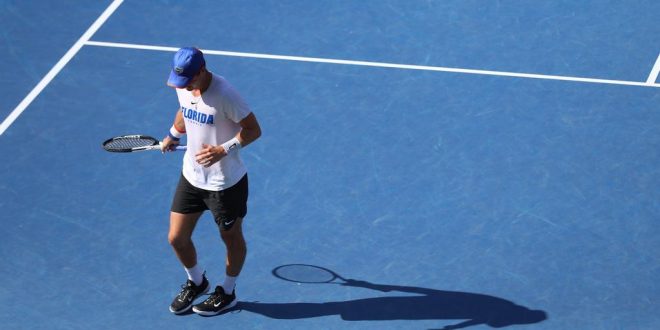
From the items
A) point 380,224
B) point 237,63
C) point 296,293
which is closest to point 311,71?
point 237,63

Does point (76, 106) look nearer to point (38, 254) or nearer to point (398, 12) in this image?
point (38, 254)

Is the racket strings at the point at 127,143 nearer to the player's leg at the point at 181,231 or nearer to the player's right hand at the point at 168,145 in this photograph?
the player's right hand at the point at 168,145

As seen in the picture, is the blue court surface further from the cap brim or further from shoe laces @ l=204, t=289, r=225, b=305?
the cap brim

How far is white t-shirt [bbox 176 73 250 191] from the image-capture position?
8.76 metres

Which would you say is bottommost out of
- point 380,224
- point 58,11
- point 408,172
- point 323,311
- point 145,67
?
point 323,311

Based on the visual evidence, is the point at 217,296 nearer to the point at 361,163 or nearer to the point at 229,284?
the point at 229,284

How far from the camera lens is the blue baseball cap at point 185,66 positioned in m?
8.55

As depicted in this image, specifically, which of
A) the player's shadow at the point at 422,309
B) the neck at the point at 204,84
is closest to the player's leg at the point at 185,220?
the player's shadow at the point at 422,309

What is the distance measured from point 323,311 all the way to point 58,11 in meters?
5.74

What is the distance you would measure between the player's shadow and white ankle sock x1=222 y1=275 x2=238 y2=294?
0.21 m

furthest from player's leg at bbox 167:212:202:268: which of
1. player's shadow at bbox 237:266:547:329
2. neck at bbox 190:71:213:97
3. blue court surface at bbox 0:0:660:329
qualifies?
neck at bbox 190:71:213:97

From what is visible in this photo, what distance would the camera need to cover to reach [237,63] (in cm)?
1283

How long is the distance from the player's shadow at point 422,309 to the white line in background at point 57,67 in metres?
3.68

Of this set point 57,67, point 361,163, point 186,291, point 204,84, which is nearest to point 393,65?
point 361,163
